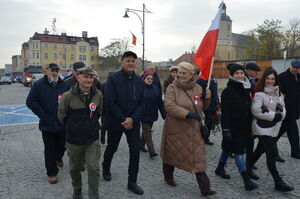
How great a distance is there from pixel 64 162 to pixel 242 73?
3681 mm

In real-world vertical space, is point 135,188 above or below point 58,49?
below

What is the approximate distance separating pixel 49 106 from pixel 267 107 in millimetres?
3406

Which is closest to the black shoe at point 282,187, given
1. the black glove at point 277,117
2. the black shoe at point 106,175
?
the black glove at point 277,117

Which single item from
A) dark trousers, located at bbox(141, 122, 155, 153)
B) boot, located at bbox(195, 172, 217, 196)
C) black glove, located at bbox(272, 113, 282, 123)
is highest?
black glove, located at bbox(272, 113, 282, 123)

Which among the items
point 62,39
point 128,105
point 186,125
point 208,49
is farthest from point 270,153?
point 62,39

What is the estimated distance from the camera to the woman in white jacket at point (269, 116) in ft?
13.3

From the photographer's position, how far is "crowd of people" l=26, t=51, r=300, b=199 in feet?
11.8

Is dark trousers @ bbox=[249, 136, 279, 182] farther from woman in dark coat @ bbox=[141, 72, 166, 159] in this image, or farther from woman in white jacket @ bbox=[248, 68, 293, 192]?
woman in dark coat @ bbox=[141, 72, 166, 159]

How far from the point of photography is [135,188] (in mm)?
3953

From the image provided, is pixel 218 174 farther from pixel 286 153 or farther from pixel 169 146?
pixel 286 153

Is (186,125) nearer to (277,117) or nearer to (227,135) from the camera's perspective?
(227,135)

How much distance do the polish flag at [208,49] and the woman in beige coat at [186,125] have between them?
341 millimetres

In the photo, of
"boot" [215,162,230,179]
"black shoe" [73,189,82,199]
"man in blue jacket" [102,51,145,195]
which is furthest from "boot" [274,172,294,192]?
"black shoe" [73,189,82,199]

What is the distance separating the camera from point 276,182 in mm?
4027
